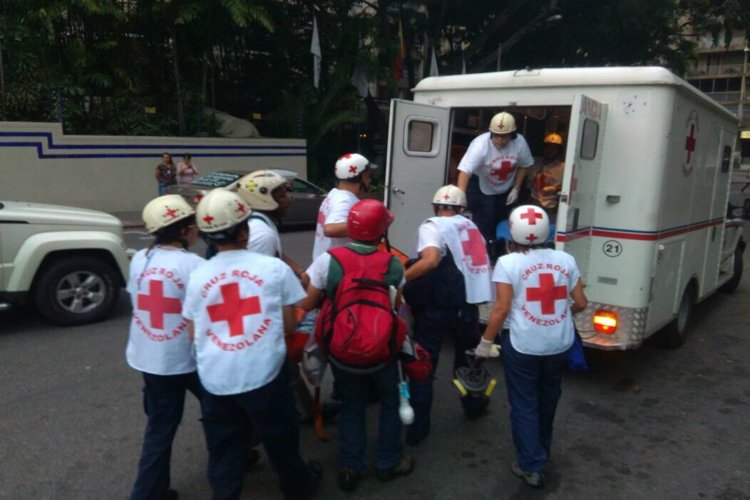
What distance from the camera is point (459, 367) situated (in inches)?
178

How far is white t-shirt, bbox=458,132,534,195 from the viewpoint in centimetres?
592

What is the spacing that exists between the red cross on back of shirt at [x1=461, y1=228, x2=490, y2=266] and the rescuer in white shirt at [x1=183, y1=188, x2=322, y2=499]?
5.20 ft

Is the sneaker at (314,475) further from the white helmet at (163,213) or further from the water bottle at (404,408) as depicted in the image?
the white helmet at (163,213)

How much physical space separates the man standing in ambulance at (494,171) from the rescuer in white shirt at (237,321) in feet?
10.2

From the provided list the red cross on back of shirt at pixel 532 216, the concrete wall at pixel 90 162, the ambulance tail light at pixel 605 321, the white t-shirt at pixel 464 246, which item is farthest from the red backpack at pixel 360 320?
the concrete wall at pixel 90 162

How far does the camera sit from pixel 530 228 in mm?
3518

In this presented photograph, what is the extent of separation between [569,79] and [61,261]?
5.06 meters

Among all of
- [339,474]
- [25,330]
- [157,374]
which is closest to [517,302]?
[339,474]

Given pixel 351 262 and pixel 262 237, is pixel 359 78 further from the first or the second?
pixel 351 262

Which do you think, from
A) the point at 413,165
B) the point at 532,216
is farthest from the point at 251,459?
the point at 413,165

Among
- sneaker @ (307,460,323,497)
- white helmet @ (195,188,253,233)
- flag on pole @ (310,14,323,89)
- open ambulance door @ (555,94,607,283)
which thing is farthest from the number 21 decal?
flag on pole @ (310,14,323,89)

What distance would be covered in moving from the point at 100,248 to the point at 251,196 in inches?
135

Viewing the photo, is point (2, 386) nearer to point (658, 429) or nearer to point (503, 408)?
point (503, 408)

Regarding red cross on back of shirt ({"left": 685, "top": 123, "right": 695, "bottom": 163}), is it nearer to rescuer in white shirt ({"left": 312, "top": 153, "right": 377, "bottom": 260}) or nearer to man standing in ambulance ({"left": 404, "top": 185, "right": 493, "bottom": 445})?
man standing in ambulance ({"left": 404, "top": 185, "right": 493, "bottom": 445})
